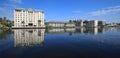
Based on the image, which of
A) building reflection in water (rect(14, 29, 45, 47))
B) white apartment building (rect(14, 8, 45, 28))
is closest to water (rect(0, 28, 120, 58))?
building reflection in water (rect(14, 29, 45, 47))

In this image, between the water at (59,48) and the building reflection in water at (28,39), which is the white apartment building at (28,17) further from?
the water at (59,48)

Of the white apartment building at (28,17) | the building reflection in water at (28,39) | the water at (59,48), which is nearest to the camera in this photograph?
the water at (59,48)

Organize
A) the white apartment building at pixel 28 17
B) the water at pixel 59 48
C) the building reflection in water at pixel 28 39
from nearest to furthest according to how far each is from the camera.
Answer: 1. the water at pixel 59 48
2. the building reflection in water at pixel 28 39
3. the white apartment building at pixel 28 17

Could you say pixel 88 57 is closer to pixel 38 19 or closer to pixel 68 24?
pixel 38 19

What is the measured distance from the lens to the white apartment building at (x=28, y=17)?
116875 mm

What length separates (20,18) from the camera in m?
119

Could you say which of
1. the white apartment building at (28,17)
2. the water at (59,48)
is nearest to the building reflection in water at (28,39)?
the water at (59,48)

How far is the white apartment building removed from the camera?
116875mm

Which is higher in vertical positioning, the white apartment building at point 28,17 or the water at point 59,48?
the white apartment building at point 28,17

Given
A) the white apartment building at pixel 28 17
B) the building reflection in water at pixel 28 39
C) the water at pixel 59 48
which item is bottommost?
the water at pixel 59 48

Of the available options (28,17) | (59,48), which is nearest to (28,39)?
(59,48)

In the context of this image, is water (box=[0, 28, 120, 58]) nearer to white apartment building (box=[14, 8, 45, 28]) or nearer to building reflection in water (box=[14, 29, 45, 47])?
building reflection in water (box=[14, 29, 45, 47])

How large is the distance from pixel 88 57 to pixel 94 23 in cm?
18333

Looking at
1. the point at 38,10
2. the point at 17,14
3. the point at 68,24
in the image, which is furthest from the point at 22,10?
the point at 68,24
